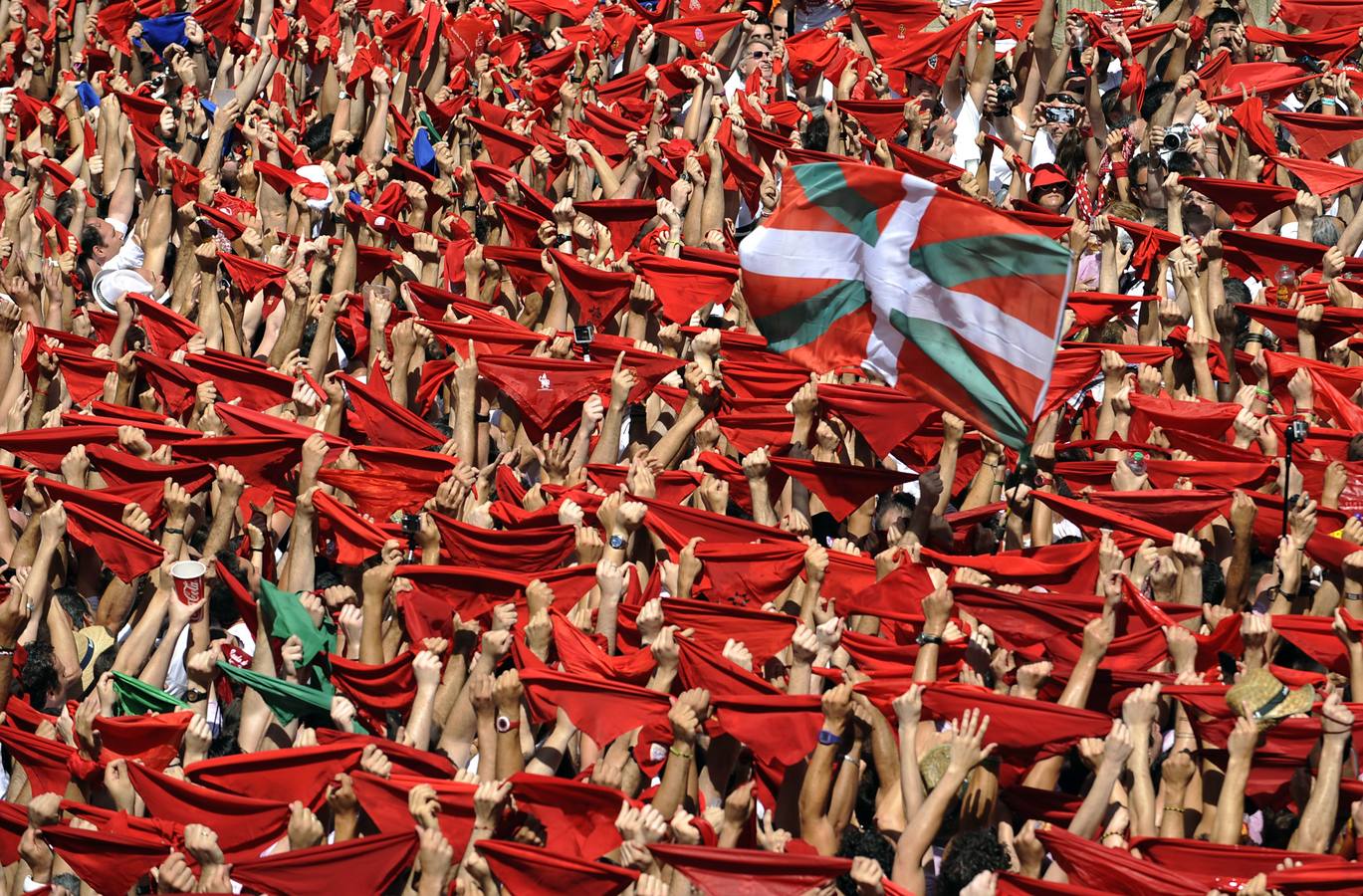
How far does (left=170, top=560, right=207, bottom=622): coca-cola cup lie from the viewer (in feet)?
24.6

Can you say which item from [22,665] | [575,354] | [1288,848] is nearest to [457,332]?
[575,354]

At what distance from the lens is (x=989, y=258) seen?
7352 mm

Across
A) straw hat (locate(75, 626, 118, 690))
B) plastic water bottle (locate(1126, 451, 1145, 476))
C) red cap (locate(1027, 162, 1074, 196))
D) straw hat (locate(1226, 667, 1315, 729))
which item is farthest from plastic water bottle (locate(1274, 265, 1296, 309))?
straw hat (locate(75, 626, 118, 690))

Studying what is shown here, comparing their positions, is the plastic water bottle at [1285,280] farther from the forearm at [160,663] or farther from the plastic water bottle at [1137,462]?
the forearm at [160,663]

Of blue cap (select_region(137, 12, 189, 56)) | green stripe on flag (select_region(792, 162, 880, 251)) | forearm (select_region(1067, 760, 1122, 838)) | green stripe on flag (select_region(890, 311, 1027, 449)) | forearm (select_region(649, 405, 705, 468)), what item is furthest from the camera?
blue cap (select_region(137, 12, 189, 56))

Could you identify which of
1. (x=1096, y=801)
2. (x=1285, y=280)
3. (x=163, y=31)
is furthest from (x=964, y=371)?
(x=163, y=31)

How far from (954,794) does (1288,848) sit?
37.5 inches

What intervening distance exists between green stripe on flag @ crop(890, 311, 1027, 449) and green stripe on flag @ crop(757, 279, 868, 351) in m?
0.18

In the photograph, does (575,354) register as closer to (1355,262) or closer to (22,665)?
(22,665)

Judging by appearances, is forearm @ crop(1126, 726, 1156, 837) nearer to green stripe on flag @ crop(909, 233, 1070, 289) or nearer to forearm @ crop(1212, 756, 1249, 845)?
forearm @ crop(1212, 756, 1249, 845)

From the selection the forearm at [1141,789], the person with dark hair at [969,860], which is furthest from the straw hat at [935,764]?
the forearm at [1141,789]

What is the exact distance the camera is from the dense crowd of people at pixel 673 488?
6.30 m

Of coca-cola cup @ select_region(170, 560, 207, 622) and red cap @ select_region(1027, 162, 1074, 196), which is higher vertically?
Answer: red cap @ select_region(1027, 162, 1074, 196)

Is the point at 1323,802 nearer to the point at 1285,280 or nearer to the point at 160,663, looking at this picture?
the point at 1285,280
